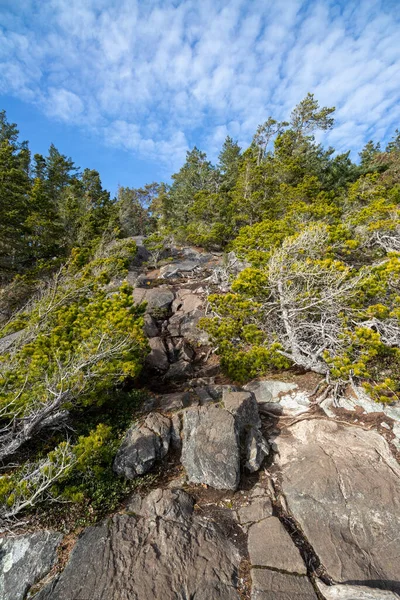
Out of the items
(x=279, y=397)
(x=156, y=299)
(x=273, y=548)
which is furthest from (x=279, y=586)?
(x=156, y=299)

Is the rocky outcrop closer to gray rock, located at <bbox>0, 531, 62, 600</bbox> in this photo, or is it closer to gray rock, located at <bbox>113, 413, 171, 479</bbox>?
gray rock, located at <bbox>113, 413, 171, 479</bbox>

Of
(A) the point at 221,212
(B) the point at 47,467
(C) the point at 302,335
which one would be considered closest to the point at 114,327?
(B) the point at 47,467

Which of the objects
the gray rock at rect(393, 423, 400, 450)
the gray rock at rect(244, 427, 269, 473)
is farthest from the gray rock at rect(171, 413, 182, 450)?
the gray rock at rect(393, 423, 400, 450)

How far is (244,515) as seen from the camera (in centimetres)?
434

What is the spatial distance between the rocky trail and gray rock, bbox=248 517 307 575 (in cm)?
2

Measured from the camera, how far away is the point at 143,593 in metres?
3.20

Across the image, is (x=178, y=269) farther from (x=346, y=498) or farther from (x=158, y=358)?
(x=346, y=498)

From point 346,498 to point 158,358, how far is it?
287 inches

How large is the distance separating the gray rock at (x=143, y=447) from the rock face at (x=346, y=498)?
274 centimetres

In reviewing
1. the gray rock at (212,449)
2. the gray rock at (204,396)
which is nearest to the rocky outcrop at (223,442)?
the gray rock at (212,449)

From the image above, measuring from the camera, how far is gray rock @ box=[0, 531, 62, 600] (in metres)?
3.42

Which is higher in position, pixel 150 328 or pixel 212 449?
pixel 150 328

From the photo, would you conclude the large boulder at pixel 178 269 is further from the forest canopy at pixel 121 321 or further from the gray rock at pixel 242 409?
the gray rock at pixel 242 409

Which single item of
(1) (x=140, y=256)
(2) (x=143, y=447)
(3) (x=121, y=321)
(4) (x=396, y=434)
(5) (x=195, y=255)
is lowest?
(4) (x=396, y=434)
